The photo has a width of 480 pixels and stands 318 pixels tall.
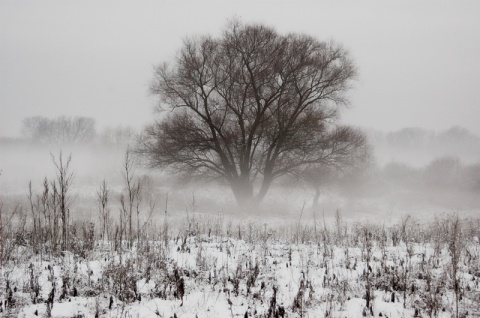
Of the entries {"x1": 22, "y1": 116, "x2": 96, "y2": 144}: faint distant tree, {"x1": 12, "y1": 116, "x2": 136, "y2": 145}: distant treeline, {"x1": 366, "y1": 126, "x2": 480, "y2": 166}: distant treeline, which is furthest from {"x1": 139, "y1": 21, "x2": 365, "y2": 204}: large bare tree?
{"x1": 366, "y1": 126, "x2": 480, "y2": 166}: distant treeline

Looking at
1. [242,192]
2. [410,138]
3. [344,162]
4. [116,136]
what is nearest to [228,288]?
[242,192]

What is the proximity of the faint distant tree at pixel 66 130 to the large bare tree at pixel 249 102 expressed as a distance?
6003 centimetres

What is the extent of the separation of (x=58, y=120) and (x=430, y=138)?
11433 centimetres

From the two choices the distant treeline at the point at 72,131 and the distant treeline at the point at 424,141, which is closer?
the distant treeline at the point at 72,131

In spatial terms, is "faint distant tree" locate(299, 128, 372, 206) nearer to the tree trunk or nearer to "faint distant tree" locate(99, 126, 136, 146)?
the tree trunk

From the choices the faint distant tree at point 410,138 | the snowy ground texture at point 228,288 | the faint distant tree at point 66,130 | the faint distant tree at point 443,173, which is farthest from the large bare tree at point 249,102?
the faint distant tree at point 410,138

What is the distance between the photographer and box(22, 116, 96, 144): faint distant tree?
74.5 m

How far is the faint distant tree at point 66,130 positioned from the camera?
7450 cm

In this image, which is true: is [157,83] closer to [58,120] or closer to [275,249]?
[275,249]

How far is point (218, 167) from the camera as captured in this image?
2136 centimetres

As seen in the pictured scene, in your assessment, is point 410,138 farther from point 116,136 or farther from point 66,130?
point 66,130

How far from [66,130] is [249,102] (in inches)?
2626

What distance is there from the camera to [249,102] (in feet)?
68.5

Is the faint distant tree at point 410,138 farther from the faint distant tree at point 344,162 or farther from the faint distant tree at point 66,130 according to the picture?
the faint distant tree at point 344,162
